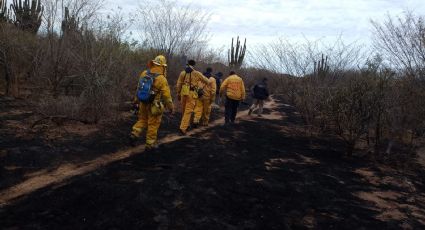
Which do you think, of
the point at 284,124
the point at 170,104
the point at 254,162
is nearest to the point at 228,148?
the point at 254,162

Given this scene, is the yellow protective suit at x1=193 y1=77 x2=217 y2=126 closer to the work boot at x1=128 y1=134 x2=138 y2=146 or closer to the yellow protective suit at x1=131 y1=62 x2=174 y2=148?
the yellow protective suit at x1=131 y1=62 x2=174 y2=148

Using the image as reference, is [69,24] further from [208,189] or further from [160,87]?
[208,189]

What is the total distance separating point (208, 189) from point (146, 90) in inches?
99.3

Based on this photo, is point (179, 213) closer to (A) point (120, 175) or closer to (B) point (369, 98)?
(A) point (120, 175)

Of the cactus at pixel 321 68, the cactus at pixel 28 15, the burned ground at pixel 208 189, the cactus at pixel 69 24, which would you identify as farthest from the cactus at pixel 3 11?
the cactus at pixel 321 68

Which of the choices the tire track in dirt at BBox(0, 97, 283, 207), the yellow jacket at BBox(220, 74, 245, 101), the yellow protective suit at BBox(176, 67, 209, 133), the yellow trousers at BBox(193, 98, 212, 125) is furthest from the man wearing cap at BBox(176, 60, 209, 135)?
the tire track in dirt at BBox(0, 97, 283, 207)

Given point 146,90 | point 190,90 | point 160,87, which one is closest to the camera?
point 146,90

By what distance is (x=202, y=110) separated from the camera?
1123cm

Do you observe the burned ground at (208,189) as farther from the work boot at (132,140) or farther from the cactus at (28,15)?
the cactus at (28,15)

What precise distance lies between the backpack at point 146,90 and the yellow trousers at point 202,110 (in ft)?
10.5

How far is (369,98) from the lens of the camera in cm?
902

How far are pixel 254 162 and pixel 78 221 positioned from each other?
4095 mm

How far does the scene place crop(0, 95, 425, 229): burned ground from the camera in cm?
489

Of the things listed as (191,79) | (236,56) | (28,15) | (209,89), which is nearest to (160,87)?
(191,79)
